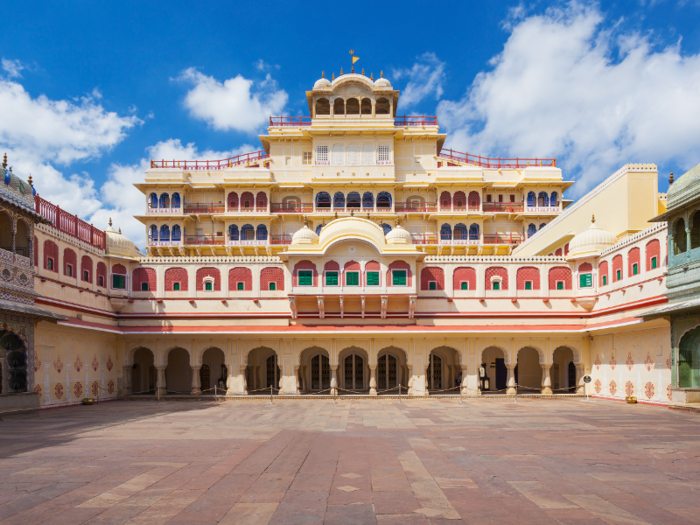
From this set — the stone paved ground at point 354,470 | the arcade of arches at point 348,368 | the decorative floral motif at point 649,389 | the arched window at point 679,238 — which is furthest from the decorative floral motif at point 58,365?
the arched window at point 679,238

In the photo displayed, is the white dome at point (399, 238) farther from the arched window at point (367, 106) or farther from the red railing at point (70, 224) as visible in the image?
the arched window at point (367, 106)

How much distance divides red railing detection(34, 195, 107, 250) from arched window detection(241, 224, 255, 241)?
14.0m

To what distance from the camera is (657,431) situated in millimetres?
15930

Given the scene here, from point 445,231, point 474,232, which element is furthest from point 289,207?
point 474,232

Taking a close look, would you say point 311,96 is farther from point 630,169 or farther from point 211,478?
point 211,478

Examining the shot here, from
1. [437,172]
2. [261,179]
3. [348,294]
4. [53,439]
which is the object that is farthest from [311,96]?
[53,439]

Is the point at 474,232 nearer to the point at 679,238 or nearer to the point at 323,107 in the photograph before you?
the point at 323,107

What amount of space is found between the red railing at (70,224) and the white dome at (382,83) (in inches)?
1026

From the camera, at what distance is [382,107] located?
4825 cm

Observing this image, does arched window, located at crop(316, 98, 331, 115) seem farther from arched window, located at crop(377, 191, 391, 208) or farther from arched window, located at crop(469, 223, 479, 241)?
arched window, located at crop(469, 223, 479, 241)

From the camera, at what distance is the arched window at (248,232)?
4438cm

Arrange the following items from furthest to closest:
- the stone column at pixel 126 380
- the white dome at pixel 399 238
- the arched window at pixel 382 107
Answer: the arched window at pixel 382 107, the white dome at pixel 399 238, the stone column at pixel 126 380

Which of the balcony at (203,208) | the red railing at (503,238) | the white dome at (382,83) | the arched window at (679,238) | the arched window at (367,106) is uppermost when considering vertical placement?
the white dome at (382,83)

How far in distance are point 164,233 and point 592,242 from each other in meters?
31.4
